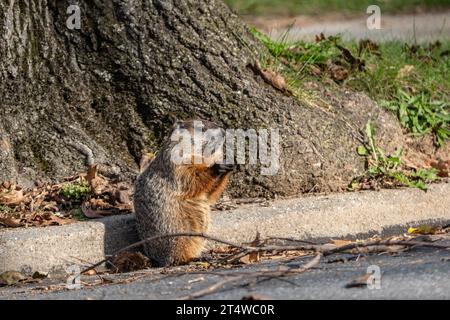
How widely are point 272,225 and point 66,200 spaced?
1448 millimetres

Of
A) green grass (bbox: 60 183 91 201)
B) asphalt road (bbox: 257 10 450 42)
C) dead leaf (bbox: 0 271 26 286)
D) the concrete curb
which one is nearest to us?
dead leaf (bbox: 0 271 26 286)

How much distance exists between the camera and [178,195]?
257 inches

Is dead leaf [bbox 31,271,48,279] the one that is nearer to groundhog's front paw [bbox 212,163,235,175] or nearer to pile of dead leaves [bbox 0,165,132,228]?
pile of dead leaves [bbox 0,165,132,228]

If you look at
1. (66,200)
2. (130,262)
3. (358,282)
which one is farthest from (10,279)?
(358,282)

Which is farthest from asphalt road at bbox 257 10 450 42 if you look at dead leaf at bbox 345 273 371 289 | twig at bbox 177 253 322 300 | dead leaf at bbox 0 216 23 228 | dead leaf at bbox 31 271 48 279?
dead leaf at bbox 345 273 371 289

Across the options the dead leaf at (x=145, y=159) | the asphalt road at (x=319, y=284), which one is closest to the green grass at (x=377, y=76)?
the dead leaf at (x=145, y=159)

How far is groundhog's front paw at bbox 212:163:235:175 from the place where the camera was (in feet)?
21.4

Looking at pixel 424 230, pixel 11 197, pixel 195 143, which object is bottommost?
pixel 424 230

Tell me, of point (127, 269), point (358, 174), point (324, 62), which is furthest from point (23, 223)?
point (324, 62)

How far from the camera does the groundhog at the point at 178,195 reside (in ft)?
21.2

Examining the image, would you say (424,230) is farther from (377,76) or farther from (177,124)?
(377,76)

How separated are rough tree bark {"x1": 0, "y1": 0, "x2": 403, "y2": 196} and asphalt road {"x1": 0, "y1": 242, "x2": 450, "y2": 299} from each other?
1.38 m

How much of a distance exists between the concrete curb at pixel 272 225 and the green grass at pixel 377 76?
0.91 meters
